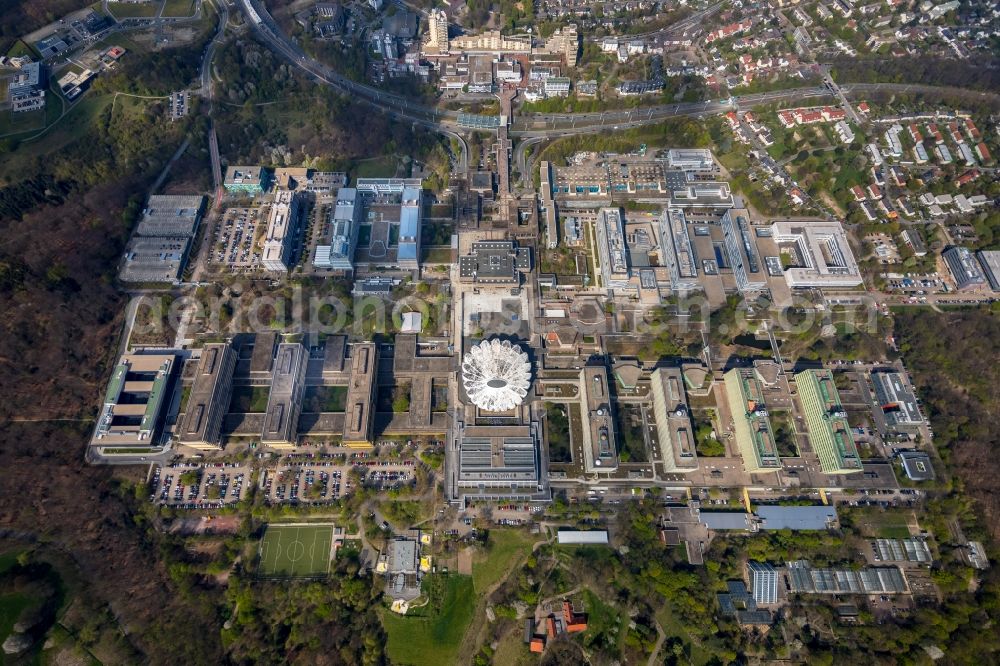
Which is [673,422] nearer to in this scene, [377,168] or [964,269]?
[964,269]

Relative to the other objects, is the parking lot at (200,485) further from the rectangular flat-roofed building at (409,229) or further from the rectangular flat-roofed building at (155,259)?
the rectangular flat-roofed building at (409,229)

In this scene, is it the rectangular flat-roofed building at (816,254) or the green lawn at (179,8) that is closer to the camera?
the rectangular flat-roofed building at (816,254)

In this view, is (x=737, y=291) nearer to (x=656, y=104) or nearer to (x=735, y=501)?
(x=735, y=501)

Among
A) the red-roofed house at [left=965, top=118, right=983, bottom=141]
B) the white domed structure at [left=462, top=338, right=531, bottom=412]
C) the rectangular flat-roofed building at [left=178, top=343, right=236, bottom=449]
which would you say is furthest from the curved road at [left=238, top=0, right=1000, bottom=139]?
the rectangular flat-roofed building at [left=178, top=343, right=236, bottom=449]

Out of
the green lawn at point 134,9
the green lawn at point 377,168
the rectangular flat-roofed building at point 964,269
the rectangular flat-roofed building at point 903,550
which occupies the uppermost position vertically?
the green lawn at point 134,9

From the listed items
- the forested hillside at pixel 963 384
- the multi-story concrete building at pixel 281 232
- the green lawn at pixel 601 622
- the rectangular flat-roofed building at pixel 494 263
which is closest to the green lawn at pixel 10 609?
the multi-story concrete building at pixel 281 232
